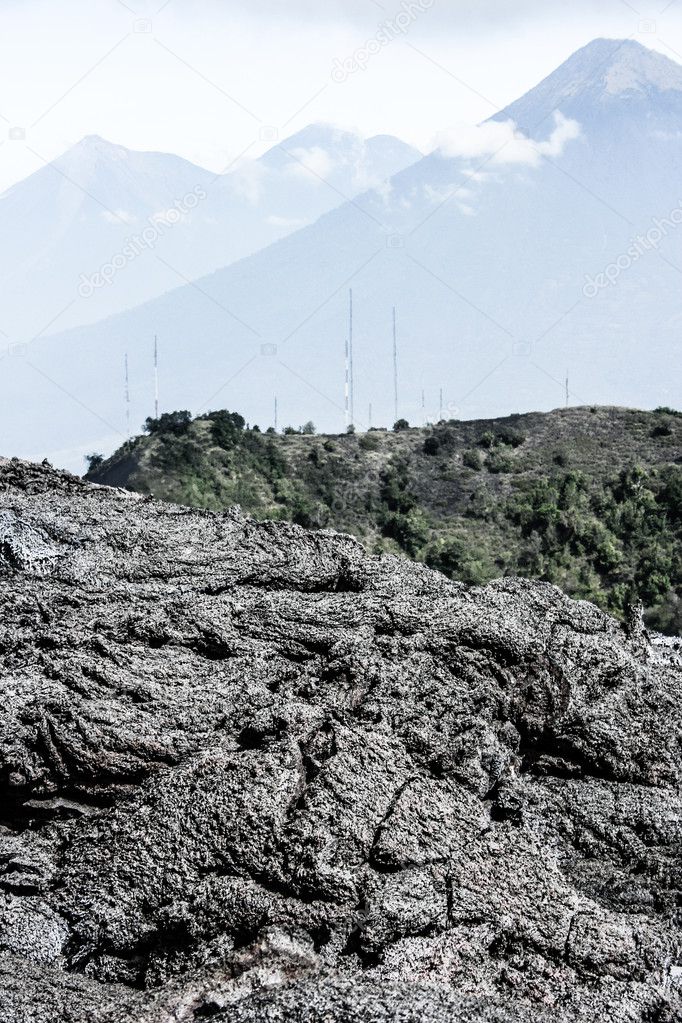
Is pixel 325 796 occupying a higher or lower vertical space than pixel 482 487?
lower

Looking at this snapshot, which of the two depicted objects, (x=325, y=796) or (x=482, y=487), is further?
(x=482, y=487)

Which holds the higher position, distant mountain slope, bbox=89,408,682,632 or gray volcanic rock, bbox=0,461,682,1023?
distant mountain slope, bbox=89,408,682,632

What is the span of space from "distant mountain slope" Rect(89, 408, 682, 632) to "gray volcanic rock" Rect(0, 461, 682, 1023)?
4361cm

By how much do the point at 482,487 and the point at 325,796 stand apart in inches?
2459

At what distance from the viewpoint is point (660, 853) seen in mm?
9898

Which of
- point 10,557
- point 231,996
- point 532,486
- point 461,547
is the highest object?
point 532,486

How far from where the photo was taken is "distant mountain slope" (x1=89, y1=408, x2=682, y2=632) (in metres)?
60.2

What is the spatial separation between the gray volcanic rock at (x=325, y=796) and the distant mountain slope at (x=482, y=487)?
143 ft

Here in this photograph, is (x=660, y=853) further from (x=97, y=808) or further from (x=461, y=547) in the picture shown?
(x=461, y=547)

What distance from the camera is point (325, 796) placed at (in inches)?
375

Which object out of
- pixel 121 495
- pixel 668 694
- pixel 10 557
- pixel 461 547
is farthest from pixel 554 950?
pixel 461 547

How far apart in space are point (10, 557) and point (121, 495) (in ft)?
6.69

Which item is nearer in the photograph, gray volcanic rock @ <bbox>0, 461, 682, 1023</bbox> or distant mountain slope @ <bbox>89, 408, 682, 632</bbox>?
gray volcanic rock @ <bbox>0, 461, 682, 1023</bbox>

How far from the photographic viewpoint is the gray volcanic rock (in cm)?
868
